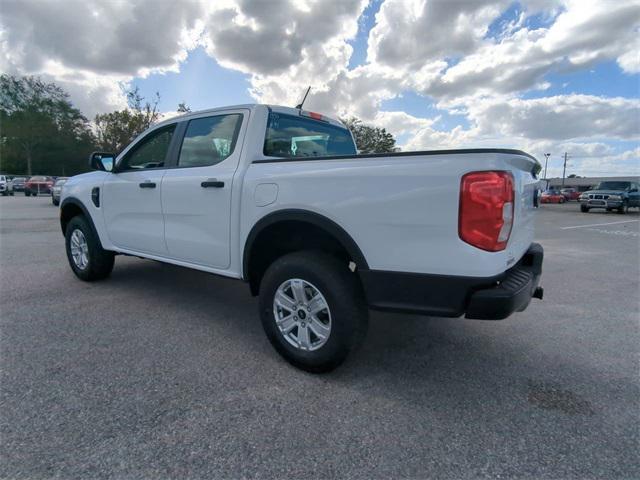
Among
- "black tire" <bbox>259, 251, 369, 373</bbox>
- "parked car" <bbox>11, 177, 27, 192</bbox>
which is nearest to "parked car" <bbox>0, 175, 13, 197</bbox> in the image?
"parked car" <bbox>11, 177, 27, 192</bbox>

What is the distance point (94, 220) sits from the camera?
4305 mm

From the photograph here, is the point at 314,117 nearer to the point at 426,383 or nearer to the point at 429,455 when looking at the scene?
the point at 426,383

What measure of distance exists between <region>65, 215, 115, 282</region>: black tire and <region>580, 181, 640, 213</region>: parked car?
81.7 feet

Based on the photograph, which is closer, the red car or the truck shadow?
the truck shadow

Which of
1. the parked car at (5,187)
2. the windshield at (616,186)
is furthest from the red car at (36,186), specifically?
the windshield at (616,186)

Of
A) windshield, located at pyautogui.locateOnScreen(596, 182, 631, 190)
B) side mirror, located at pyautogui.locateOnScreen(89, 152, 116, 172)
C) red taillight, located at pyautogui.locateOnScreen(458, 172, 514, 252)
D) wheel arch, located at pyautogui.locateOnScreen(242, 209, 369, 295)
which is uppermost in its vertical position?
windshield, located at pyautogui.locateOnScreen(596, 182, 631, 190)

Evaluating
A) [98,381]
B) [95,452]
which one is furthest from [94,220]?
[95,452]

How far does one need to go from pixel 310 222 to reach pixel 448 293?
936 mm

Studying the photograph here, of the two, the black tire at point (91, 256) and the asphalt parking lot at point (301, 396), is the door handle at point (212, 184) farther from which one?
the black tire at point (91, 256)

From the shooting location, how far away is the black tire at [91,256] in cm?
439

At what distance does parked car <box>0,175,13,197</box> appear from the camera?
1162 inches

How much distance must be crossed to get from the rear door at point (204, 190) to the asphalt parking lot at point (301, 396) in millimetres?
732

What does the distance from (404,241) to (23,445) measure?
217cm

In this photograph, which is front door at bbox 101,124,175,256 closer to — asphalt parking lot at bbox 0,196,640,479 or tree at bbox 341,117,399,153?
asphalt parking lot at bbox 0,196,640,479
